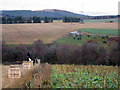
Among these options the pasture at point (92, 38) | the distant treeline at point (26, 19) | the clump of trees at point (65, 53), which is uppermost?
the distant treeline at point (26, 19)

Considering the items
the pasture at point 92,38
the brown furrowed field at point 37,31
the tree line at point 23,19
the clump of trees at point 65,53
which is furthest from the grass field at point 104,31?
the tree line at point 23,19

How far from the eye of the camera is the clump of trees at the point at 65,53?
11.6 m

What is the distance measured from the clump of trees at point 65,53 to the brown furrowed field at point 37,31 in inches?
14.0

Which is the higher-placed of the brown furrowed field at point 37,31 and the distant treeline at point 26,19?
the distant treeline at point 26,19

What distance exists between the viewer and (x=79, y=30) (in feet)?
37.7

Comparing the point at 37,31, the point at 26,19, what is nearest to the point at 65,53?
the point at 37,31

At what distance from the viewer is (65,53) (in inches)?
465

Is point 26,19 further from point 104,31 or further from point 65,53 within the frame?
point 104,31

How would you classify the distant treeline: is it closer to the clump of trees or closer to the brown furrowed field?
the brown furrowed field

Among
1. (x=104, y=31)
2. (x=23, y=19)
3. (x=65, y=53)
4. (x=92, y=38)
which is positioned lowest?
(x=65, y=53)

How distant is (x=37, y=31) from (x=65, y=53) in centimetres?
207

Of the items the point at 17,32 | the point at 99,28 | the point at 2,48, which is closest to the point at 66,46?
the point at 99,28

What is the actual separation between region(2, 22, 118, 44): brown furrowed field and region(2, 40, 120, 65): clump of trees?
36cm

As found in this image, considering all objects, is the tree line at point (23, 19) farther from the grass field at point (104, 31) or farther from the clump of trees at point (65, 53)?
the grass field at point (104, 31)
